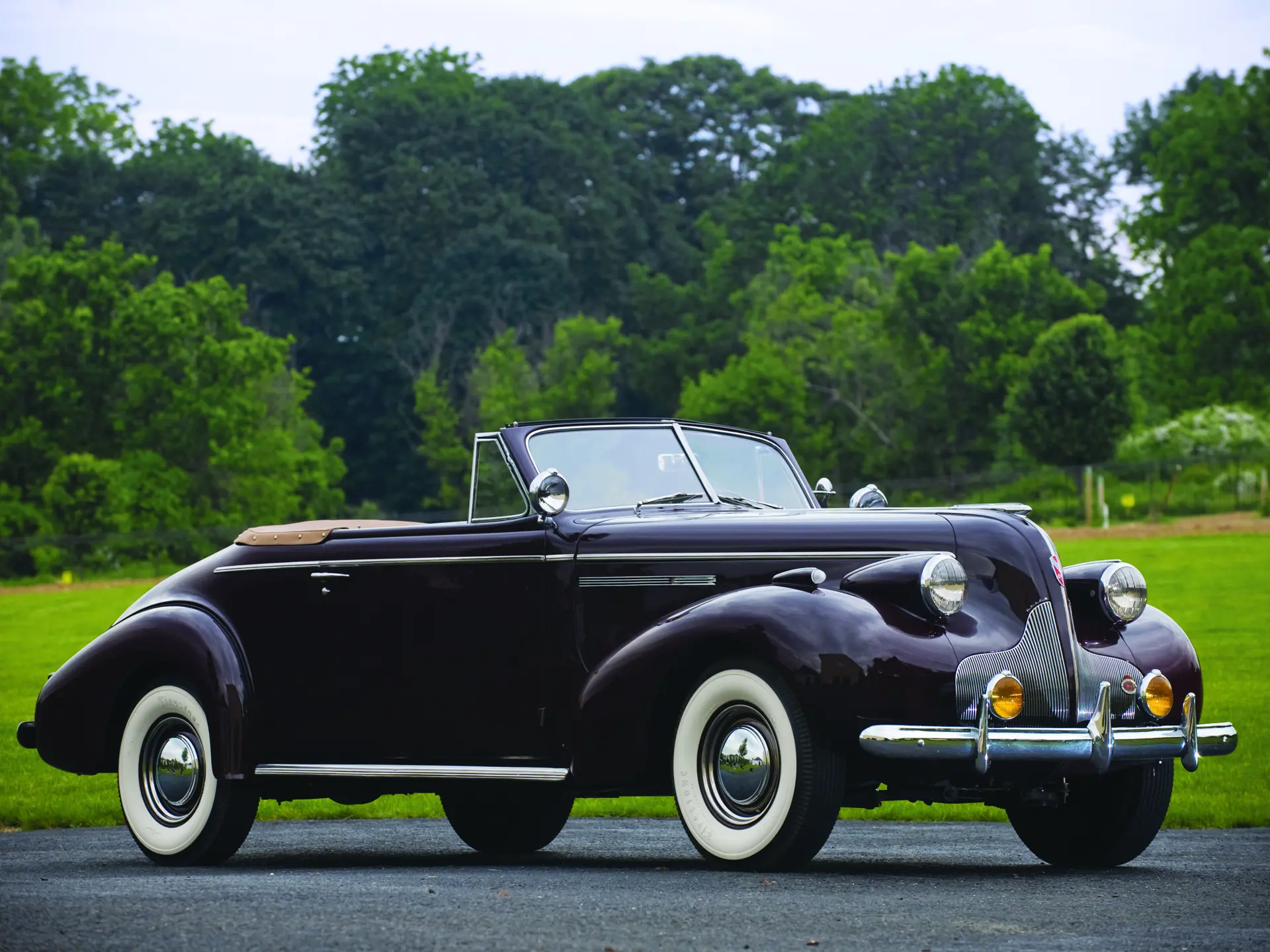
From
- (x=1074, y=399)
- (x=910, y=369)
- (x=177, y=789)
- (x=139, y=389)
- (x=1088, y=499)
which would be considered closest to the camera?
(x=177, y=789)

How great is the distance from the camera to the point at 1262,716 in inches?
711

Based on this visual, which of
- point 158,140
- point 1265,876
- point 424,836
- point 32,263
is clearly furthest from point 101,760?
point 158,140

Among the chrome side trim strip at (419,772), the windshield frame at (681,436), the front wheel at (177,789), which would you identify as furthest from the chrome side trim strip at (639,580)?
the front wheel at (177,789)

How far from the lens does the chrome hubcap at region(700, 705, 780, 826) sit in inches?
313

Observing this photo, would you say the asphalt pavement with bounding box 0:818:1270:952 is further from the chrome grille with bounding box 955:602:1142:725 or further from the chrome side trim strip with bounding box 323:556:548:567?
the chrome side trim strip with bounding box 323:556:548:567

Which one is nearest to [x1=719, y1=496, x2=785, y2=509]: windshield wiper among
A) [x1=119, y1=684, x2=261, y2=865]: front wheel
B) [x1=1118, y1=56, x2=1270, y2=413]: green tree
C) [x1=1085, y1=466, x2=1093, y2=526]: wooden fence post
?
[x1=119, y1=684, x2=261, y2=865]: front wheel

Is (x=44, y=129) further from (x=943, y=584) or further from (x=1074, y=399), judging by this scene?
(x=943, y=584)

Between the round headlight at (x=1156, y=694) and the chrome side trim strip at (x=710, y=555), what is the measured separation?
3.91 ft

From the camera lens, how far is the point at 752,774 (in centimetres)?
798

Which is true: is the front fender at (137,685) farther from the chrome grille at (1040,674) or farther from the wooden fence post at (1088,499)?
the wooden fence post at (1088,499)

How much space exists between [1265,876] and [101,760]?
18.9 ft

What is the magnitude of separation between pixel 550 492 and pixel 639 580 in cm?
65

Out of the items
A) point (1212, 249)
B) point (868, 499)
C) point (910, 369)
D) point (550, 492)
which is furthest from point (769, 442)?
point (1212, 249)

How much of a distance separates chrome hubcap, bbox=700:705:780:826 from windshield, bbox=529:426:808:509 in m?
1.63
